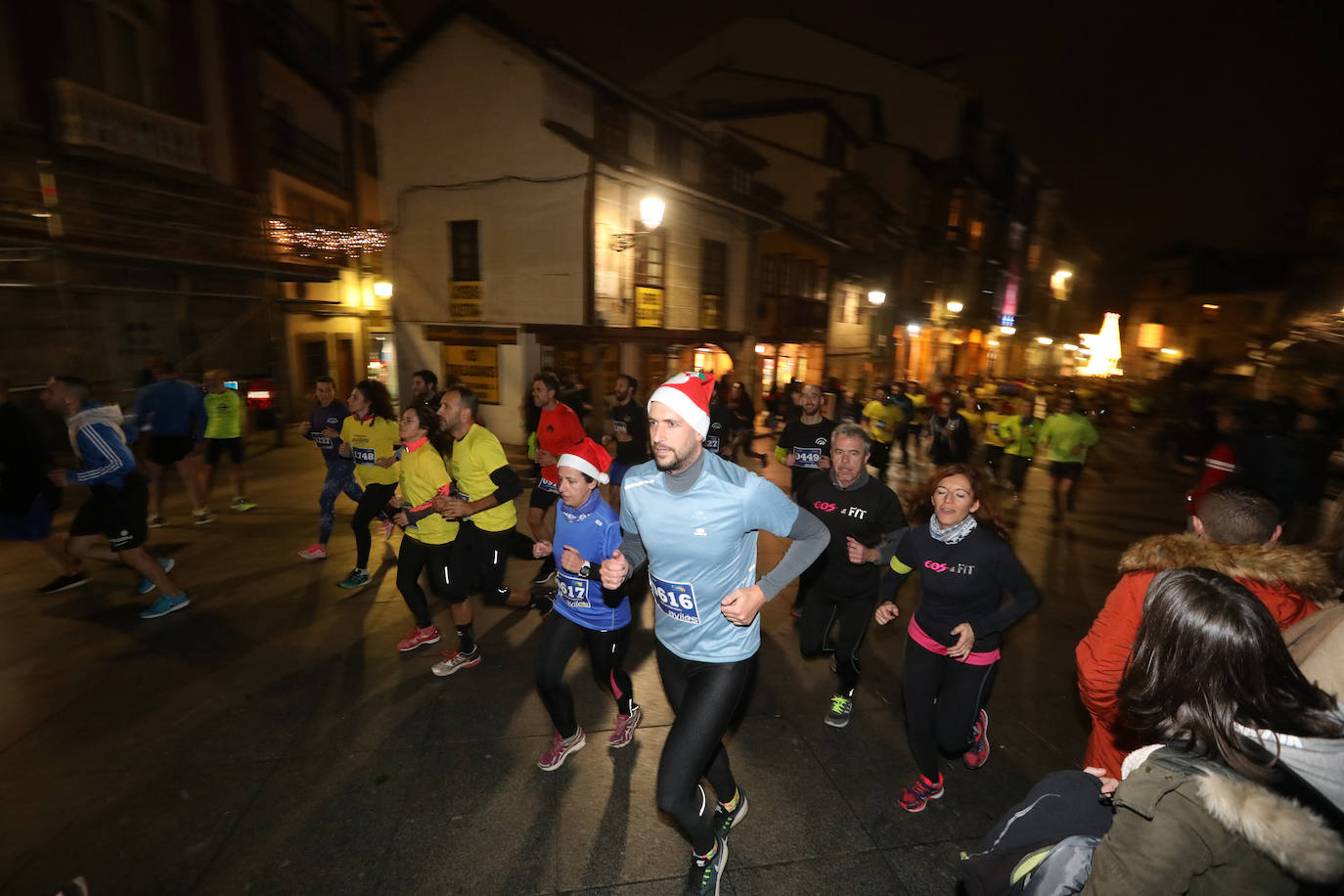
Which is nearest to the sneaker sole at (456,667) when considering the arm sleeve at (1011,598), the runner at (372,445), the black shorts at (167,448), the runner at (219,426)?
the runner at (372,445)

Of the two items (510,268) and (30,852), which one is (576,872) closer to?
(30,852)

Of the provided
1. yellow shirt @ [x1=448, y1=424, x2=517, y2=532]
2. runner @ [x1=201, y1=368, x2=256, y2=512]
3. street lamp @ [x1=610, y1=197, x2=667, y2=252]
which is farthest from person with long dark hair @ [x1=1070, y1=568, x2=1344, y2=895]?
street lamp @ [x1=610, y1=197, x2=667, y2=252]

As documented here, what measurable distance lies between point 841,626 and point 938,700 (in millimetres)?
922

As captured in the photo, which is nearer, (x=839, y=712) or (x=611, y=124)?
(x=839, y=712)

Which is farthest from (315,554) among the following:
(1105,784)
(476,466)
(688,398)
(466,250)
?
(466,250)

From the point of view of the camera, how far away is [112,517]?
521 centimetres

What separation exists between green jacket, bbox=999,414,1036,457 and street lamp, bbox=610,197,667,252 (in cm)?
753

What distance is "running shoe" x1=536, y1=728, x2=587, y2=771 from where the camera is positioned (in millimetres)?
3716

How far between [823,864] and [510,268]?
14677 millimetres

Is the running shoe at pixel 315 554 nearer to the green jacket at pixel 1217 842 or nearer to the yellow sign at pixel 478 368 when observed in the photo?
the green jacket at pixel 1217 842

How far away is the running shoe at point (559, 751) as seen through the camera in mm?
3716

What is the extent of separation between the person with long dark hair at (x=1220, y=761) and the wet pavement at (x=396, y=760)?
200cm

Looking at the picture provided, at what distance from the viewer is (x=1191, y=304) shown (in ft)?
158

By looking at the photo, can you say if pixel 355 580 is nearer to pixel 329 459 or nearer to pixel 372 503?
pixel 372 503
